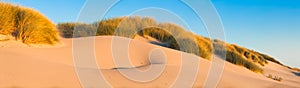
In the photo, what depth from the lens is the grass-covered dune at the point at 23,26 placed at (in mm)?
9219

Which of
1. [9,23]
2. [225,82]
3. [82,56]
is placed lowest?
[225,82]

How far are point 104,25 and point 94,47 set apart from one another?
4901 mm

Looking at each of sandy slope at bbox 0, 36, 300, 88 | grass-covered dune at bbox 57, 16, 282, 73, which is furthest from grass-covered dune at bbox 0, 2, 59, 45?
grass-covered dune at bbox 57, 16, 282, 73

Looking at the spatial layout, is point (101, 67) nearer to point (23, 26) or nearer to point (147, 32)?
point (23, 26)

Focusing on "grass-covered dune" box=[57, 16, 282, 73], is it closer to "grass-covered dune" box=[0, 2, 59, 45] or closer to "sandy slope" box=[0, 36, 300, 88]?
"sandy slope" box=[0, 36, 300, 88]

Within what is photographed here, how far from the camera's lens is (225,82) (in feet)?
28.1

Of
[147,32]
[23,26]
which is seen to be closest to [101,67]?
[23,26]

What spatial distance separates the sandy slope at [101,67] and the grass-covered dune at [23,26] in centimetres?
59

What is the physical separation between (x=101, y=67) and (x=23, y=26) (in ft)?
8.49

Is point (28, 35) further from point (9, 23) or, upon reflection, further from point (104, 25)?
point (104, 25)

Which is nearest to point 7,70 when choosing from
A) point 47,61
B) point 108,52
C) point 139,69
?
point 47,61

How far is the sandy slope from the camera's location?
6.51 metres

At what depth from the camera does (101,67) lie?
875cm

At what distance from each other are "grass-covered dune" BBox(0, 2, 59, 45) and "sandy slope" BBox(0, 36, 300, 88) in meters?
0.59
